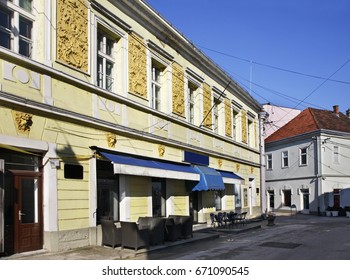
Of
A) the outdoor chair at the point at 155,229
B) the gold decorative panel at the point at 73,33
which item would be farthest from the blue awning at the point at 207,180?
the gold decorative panel at the point at 73,33

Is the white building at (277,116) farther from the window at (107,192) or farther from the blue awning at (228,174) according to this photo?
the window at (107,192)

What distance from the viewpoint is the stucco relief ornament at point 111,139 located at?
1477cm

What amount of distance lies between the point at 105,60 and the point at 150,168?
4.29 meters

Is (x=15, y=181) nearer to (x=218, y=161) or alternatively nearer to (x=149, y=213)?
(x=149, y=213)

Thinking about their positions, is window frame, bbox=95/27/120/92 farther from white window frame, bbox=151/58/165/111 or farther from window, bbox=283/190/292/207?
window, bbox=283/190/292/207

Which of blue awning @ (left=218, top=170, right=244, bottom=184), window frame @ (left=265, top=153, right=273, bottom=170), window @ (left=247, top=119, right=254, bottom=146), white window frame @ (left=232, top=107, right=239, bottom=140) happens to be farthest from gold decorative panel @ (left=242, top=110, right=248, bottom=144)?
window frame @ (left=265, top=153, right=273, bottom=170)

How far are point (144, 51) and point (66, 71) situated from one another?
5198 mm

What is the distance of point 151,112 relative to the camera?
17.7 metres

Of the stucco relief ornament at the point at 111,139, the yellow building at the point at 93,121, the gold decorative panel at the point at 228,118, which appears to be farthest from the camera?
the gold decorative panel at the point at 228,118

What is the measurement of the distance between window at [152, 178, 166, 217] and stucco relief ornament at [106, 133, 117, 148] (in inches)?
149

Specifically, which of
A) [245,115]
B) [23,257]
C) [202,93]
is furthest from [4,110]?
[245,115]

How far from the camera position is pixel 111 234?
13414mm

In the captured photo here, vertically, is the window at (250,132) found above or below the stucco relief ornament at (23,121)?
above

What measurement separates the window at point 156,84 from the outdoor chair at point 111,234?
6552mm
